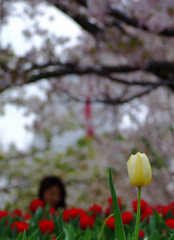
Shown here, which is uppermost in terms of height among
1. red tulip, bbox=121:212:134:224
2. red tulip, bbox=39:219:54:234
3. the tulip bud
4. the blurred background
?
the blurred background

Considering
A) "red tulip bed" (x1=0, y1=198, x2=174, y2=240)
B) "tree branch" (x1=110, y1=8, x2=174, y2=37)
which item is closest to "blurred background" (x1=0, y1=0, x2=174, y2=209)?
"tree branch" (x1=110, y1=8, x2=174, y2=37)

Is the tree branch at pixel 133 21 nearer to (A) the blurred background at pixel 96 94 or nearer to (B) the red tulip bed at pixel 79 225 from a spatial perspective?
(A) the blurred background at pixel 96 94

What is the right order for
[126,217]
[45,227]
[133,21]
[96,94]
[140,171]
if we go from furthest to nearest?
[96,94], [133,21], [126,217], [45,227], [140,171]

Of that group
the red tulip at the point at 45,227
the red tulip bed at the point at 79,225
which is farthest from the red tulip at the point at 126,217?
the red tulip at the point at 45,227

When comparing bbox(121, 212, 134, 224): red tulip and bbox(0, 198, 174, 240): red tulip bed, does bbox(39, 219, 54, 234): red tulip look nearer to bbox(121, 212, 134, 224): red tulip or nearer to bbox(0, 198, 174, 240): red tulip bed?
bbox(0, 198, 174, 240): red tulip bed

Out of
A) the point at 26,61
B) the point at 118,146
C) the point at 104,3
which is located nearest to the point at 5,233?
the point at 104,3

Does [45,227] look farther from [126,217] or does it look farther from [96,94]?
[96,94]

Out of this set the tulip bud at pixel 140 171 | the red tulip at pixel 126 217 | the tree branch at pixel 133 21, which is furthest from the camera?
the tree branch at pixel 133 21

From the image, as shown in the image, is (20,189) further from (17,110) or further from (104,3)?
(104,3)

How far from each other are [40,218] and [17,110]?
7834 millimetres

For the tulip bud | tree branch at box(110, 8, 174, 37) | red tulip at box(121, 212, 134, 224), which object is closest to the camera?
the tulip bud

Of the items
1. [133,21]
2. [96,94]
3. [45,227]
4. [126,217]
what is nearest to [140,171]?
[45,227]

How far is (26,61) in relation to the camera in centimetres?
545

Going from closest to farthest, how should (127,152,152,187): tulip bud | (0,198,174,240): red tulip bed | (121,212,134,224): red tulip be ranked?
1. (127,152,152,187): tulip bud
2. (0,198,174,240): red tulip bed
3. (121,212,134,224): red tulip
